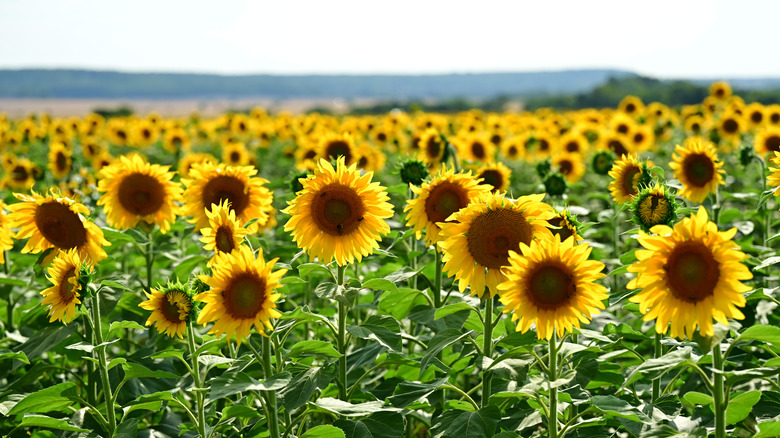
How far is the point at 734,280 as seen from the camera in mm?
2197

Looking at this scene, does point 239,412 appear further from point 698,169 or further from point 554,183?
point 698,169

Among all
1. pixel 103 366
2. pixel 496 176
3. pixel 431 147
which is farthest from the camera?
pixel 431 147

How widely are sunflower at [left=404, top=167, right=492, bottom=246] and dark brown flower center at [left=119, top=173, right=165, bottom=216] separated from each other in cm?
182

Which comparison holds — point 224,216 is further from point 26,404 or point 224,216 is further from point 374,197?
A: point 26,404

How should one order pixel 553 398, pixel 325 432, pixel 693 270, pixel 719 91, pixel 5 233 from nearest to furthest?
pixel 693 270
pixel 553 398
pixel 325 432
pixel 5 233
pixel 719 91

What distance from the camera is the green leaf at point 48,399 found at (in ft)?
10.3

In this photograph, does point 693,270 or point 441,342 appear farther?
point 441,342

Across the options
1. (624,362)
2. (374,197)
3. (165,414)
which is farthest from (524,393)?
(165,414)

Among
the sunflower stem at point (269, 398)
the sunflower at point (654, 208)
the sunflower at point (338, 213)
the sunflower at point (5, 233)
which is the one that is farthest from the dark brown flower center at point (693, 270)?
the sunflower at point (5, 233)

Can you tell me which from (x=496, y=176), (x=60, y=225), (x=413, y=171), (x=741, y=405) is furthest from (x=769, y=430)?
(x=60, y=225)

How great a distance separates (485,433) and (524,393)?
25 cm

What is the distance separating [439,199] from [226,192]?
132 cm

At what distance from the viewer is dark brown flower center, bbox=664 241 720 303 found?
2.23 m

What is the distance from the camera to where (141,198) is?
432 cm
